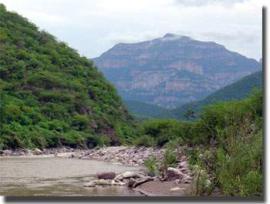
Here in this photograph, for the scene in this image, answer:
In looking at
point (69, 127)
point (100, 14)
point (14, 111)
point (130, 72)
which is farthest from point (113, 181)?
point (69, 127)

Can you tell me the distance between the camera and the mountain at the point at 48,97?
21181mm

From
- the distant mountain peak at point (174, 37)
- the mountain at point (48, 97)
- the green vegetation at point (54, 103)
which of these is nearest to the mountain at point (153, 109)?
the green vegetation at point (54, 103)

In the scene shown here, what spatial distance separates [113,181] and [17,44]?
16.8 m

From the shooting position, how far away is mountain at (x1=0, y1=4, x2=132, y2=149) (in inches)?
834

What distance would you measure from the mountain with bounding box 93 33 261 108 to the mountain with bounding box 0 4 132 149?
1242cm

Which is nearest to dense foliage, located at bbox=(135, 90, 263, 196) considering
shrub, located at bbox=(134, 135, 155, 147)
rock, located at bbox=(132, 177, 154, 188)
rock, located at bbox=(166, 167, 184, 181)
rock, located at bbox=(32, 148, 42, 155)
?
rock, located at bbox=(166, 167, 184, 181)

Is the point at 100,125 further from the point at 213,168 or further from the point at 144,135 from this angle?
the point at 213,168

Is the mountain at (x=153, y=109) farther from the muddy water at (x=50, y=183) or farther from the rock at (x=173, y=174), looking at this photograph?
the muddy water at (x=50, y=183)

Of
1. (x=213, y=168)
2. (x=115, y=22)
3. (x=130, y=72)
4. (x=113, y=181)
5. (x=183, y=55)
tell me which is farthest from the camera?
(x=113, y=181)

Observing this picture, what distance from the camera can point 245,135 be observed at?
567cm

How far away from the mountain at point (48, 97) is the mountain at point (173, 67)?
40.7ft

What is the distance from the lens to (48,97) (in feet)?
76.7

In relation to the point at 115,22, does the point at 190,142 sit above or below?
below

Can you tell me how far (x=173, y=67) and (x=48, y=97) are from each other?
17.3 meters
